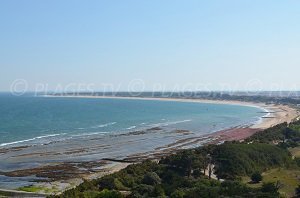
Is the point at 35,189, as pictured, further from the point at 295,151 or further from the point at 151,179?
the point at 295,151

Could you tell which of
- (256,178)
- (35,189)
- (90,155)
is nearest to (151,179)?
(256,178)

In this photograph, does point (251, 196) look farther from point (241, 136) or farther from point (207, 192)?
point (241, 136)

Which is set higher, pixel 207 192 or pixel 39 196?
pixel 207 192

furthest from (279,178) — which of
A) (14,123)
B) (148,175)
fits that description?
(14,123)

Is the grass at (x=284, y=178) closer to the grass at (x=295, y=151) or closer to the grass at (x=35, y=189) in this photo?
the grass at (x=295, y=151)

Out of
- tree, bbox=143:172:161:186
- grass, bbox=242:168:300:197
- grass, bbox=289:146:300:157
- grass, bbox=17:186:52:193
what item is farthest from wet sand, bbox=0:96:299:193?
grass, bbox=242:168:300:197

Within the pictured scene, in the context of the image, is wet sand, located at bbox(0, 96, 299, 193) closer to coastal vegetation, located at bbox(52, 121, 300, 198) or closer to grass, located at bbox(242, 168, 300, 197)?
coastal vegetation, located at bbox(52, 121, 300, 198)

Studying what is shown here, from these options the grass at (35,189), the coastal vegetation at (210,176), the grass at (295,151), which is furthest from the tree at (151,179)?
the grass at (295,151)

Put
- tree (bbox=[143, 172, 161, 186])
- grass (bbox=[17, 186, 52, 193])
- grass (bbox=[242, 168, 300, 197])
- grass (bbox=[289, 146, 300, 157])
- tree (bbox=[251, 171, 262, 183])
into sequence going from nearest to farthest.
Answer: grass (bbox=[242, 168, 300, 197])
tree (bbox=[143, 172, 161, 186])
tree (bbox=[251, 171, 262, 183])
grass (bbox=[17, 186, 52, 193])
grass (bbox=[289, 146, 300, 157])
